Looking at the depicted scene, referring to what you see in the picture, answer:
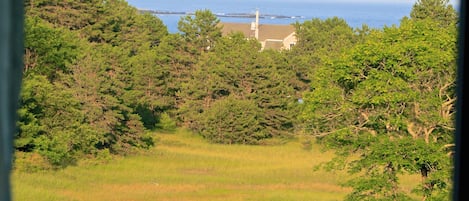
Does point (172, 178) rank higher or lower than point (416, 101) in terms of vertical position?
lower

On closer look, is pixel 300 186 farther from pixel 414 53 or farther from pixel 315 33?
pixel 315 33

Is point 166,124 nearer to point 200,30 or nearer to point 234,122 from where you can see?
point 234,122

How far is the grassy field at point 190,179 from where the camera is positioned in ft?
55.8

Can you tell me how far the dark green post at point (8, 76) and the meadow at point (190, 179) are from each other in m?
15.8

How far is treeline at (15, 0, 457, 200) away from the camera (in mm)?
12820

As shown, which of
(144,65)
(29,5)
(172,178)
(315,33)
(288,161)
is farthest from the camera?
(315,33)

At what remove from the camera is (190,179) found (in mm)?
18969

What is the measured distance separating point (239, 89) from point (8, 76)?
27575 millimetres

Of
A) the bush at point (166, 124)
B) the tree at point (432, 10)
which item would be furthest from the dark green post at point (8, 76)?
the bush at point (166, 124)

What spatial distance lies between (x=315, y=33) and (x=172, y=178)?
15.8m


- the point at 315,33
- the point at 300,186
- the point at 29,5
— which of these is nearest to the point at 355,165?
the point at 300,186

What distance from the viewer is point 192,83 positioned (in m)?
29.0

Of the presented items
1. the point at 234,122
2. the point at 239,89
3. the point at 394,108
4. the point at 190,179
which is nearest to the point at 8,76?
the point at 394,108

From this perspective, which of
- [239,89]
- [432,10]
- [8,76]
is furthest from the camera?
[239,89]
